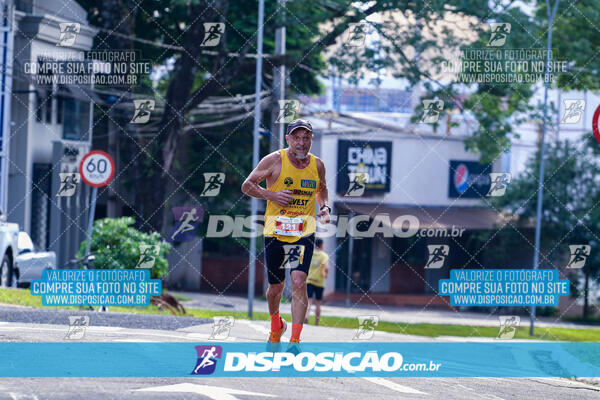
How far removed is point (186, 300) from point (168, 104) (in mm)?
4887

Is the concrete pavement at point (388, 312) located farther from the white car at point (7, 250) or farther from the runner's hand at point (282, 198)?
the runner's hand at point (282, 198)

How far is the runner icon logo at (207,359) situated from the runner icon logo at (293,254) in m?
0.93

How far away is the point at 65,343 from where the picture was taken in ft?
30.2


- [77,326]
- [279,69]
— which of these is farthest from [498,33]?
[77,326]

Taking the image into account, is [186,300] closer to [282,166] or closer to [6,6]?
[6,6]

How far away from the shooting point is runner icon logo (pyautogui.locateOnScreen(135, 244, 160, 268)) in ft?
55.3

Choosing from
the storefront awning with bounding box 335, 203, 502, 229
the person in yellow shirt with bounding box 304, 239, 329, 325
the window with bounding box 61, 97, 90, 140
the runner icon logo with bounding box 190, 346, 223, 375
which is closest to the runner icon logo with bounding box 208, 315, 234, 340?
the runner icon logo with bounding box 190, 346, 223, 375

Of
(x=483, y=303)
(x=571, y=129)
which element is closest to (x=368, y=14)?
(x=483, y=303)

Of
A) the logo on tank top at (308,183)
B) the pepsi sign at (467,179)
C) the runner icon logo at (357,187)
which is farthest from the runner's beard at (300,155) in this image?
the pepsi sign at (467,179)

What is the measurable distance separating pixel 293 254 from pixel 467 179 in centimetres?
2675

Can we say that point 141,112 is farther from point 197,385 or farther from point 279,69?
point 197,385

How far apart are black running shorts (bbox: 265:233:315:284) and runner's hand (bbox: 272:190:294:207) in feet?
1.44

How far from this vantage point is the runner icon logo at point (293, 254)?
28.1ft

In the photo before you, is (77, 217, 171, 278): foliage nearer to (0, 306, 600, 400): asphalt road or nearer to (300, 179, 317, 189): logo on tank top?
(0, 306, 600, 400): asphalt road
